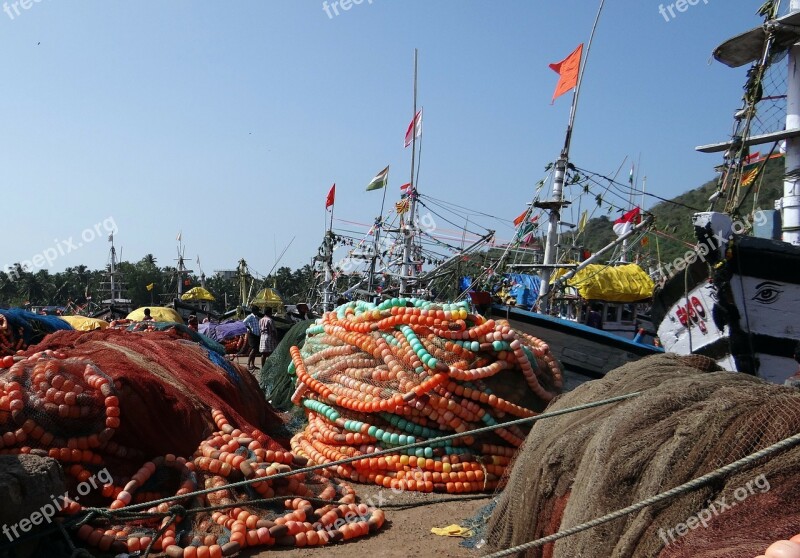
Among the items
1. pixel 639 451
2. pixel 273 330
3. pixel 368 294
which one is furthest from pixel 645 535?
pixel 368 294

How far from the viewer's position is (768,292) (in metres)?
8.08

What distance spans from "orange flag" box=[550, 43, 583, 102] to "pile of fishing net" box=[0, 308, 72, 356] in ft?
32.3

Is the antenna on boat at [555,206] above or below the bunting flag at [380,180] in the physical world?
below

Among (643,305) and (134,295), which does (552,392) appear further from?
(134,295)

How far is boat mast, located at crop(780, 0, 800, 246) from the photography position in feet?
30.8

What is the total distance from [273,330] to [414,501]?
30.6ft

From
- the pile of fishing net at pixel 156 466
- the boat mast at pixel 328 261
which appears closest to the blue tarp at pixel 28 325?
the pile of fishing net at pixel 156 466

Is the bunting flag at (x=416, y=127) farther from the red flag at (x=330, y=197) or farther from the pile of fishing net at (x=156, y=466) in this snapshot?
the pile of fishing net at (x=156, y=466)

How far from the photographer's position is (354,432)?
5.64 m

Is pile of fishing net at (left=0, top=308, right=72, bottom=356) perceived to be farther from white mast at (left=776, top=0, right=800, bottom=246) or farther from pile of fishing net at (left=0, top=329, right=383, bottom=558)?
white mast at (left=776, top=0, right=800, bottom=246)

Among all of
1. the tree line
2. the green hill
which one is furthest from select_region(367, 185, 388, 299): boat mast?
the tree line

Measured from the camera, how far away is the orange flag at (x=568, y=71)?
12625 mm

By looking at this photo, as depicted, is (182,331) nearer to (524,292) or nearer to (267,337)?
(267,337)

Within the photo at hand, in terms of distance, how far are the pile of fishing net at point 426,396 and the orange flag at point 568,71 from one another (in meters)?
8.11
